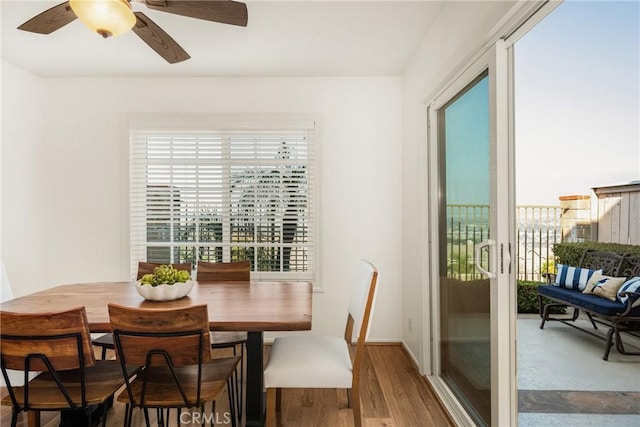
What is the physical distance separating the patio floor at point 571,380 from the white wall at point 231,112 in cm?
184

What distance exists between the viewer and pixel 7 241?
3096 millimetres

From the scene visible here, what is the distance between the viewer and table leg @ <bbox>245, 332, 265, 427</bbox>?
179 centimetres

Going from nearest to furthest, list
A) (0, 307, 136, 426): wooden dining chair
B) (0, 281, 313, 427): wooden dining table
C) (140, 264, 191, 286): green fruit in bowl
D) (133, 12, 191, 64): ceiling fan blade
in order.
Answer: (0, 307, 136, 426): wooden dining chair, (0, 281, 313, 427): wooden dining table, (133, 12, 191, 64): ceiling fan blade, (140, 264, 191, 286): green fruit in bowl

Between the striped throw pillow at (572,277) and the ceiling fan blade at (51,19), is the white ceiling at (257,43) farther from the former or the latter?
the striped throw pillow at (572,277)

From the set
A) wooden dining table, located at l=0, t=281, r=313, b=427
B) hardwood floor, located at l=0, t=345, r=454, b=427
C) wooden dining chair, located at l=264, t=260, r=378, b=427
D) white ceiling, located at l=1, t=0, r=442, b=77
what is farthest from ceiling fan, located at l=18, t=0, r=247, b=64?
hardwood floor, located at l=0, t=345, r=454, b=427

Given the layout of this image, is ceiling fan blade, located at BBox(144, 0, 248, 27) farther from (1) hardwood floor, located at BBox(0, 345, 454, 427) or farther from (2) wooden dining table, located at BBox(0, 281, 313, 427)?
(1) hardwood floor, located at BBox(0, 345, 454, 427)

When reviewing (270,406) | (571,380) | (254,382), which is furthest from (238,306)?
(571,380)

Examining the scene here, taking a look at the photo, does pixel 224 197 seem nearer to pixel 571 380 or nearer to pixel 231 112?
pixel 231 112

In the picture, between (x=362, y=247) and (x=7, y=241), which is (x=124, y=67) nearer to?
(x=7, y=241)

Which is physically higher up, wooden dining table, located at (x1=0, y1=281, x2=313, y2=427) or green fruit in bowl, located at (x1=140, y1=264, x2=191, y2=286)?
green fruit in bowl, located at (x1=140, y1=264, x2=191, y2=286)

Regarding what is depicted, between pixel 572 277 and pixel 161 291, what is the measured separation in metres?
1.95

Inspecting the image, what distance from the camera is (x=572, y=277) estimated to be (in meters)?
→ 1.33

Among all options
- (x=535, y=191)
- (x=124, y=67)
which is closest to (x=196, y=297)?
(x=535, y=191)

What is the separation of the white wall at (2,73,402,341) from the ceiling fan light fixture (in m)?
1.91
